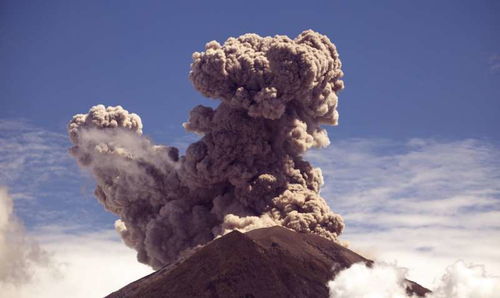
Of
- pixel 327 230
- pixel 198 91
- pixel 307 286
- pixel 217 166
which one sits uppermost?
pixel 198 91

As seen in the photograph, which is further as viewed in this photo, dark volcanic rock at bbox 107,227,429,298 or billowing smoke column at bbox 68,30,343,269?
billowing smoke column at bbox 68,30,343,269

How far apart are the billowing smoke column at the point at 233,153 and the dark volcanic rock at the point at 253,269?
2.77m

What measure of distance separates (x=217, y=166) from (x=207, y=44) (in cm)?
1088

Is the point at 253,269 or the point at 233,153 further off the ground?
the point at 233,153

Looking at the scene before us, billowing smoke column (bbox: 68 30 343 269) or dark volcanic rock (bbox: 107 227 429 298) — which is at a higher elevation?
billowing smoke column (bbox: 68 30 343 269)

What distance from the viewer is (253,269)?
68.6m

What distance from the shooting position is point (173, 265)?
234ft

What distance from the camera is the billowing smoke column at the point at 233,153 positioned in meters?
76.9

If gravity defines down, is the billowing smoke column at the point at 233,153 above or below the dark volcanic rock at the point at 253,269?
above

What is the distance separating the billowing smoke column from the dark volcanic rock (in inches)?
109

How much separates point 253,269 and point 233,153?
12895 millimetres

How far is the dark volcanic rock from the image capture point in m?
66.6

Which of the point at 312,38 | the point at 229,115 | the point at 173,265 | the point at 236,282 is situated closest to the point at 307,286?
the point at 236,282

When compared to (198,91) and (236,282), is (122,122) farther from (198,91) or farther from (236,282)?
(236,282)
